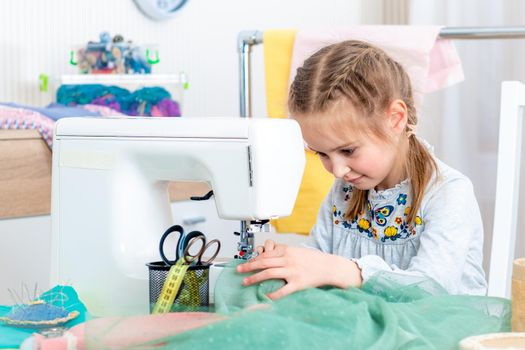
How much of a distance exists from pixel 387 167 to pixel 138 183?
373mm

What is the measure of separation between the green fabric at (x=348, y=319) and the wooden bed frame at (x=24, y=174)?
861 mm

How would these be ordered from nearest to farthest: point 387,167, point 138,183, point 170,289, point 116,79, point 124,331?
1. point 124,331
2. point 170,289
3. point 138,183
4. point 387,167
5. point 116,79

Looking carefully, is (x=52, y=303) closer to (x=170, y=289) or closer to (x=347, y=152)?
(x=170, y=289)

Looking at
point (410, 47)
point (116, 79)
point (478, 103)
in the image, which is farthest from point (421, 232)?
point (478, 103)

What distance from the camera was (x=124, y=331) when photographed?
2.44ft

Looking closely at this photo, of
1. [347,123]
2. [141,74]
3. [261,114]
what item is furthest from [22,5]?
[347,123]

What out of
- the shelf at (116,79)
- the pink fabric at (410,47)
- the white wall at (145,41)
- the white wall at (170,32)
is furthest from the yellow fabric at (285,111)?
the white wall at (170,32)

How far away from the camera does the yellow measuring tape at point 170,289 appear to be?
0.96m

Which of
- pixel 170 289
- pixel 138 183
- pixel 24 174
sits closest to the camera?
pixel 170 289

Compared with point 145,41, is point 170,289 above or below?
below

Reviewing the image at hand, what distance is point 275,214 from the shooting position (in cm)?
104

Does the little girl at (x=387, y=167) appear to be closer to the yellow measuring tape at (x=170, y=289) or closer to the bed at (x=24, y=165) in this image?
the yellow measuring tape at (x=170, y=289)

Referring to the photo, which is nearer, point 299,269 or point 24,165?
point 299,269

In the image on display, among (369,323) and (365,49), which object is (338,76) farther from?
(369,323)
